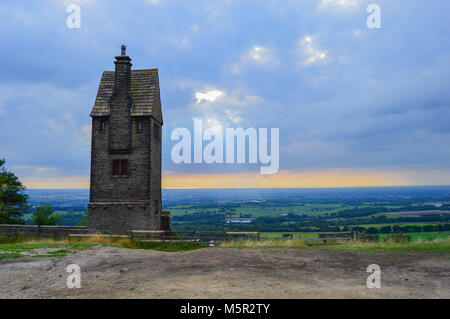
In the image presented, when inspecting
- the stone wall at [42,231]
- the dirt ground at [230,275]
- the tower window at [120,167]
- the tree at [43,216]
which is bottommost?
the tree at [43,216]

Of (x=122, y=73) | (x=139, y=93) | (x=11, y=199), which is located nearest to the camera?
(x=122, y=73)

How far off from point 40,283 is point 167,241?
985 cm

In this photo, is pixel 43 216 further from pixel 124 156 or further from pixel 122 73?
pixel 122 73

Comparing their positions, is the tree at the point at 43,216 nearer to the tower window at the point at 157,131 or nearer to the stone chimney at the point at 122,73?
the tower window at the point at 157,131

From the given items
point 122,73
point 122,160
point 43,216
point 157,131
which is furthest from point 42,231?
point 43,216

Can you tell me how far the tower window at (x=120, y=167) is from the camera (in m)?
24.3

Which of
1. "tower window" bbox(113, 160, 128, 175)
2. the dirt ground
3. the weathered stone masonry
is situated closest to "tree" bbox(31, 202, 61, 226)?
the weathered stone masonry

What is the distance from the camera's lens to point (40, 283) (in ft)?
35.5

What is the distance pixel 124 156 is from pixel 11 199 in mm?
22125

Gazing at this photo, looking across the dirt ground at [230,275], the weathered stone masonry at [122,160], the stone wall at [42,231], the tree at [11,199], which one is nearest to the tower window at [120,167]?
the weathered stone masonry at [122,160]

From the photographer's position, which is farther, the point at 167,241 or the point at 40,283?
the point at 167,241

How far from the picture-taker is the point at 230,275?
36.8ft
